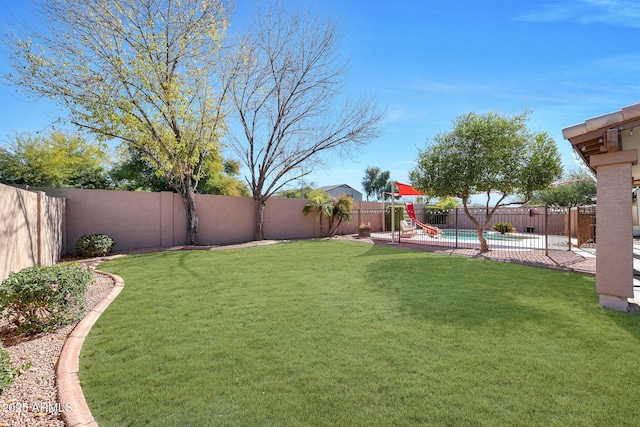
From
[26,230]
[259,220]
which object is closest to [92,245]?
[26,230]

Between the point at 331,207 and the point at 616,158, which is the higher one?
the point at 616,158

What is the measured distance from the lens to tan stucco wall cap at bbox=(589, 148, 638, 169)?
4223 millimetres

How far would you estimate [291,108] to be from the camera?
13.8 meters

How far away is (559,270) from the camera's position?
6.82m

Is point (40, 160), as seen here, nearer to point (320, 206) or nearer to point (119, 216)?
point (119, 216)

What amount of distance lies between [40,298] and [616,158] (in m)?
7.71

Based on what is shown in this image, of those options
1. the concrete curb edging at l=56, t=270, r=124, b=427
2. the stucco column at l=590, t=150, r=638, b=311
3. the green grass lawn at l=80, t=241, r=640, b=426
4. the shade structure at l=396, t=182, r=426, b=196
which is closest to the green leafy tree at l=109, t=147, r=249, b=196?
the shade structure at l=396, t=182, r=426, b=196

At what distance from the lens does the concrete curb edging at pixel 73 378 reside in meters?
2.07

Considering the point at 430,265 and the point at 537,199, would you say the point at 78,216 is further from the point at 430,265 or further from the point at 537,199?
the point at 537,199

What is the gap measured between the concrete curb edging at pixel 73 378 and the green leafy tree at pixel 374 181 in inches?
1969

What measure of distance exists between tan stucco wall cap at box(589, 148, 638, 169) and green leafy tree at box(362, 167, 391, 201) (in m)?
47.6

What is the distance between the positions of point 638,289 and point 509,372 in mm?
4793

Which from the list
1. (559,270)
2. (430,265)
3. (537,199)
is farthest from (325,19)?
(537,199)

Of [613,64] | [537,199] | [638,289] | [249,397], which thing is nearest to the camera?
[249,397]
